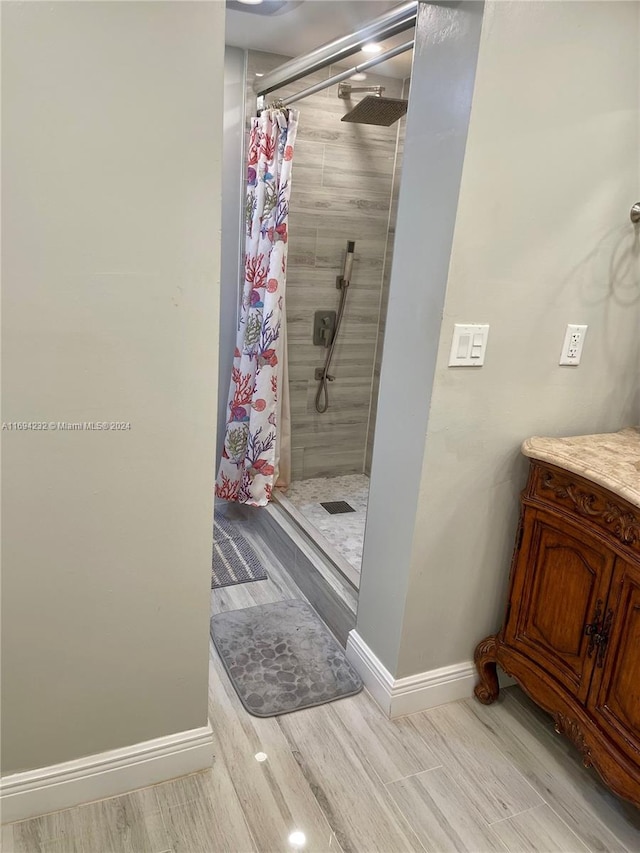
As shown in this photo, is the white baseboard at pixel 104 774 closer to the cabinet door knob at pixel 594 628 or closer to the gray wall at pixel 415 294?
the gray wall at pixel 415 294

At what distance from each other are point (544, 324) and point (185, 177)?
105 cm

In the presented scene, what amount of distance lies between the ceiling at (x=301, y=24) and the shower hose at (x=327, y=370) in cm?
112

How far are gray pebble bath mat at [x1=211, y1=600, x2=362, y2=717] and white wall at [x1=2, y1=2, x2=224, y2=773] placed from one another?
0.42m

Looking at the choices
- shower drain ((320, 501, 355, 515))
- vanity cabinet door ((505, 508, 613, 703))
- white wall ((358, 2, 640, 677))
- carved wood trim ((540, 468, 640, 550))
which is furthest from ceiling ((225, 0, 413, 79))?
shower drain ((320, 501, 355, 515))

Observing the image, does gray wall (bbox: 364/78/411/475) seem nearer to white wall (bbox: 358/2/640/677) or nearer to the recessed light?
white wall (bbox: 358/2/640/677)

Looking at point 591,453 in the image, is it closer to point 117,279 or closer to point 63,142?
point 117,279

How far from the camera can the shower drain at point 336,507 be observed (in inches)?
123

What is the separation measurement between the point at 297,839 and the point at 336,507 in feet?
5.96

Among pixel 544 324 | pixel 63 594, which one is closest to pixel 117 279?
pixel 63 594

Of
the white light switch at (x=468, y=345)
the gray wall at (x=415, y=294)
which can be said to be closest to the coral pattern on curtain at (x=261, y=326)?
the gray wall at (x=415, y=294)

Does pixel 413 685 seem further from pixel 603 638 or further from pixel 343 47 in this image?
pixel 343 47

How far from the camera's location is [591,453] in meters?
1.60

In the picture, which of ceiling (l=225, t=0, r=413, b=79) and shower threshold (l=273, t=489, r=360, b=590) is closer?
ceiling (l=225, t=0, r=413, b=79)

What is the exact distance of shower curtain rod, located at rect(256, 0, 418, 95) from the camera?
164 centimetres
